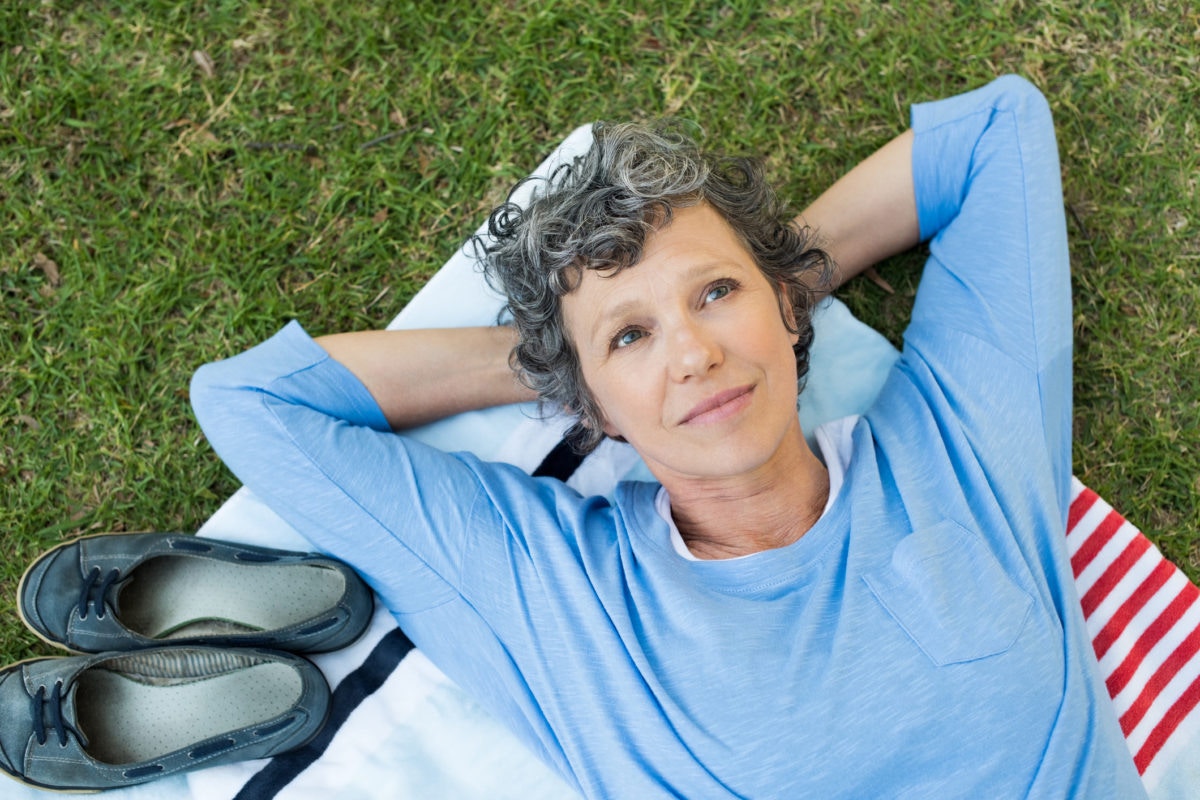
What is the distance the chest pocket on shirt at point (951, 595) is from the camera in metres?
2.44

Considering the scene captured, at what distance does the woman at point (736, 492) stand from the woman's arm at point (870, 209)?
11mm

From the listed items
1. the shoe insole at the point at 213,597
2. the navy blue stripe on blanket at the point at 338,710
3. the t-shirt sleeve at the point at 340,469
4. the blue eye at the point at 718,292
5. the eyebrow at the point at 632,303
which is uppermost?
the eyebrow at the point at 632,303

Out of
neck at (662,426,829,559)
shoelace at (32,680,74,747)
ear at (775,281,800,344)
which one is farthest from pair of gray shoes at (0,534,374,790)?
ear at (775,281,800,344)

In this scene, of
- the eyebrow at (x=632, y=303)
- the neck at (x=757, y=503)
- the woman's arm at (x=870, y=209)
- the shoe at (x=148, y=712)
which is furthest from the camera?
the woman's arm at (x=870, y=209)

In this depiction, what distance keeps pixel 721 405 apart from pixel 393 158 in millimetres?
1857

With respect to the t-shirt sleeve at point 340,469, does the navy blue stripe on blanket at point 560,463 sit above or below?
below

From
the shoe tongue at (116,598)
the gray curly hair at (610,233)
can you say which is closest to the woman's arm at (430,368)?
the gray curly hair at (610,233)

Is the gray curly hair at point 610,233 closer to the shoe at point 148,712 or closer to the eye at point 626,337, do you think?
the eye at point 626,337

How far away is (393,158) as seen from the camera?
11.5 feet

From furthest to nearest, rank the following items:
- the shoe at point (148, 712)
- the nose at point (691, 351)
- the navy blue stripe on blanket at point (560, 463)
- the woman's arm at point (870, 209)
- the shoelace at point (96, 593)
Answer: the navy blue stripe on blanket at point (560, 463), the woman's arm at point (870, 209), the shoelace at point (96, 593), the shoe at point (148, 712), the nose at point (691, 351)

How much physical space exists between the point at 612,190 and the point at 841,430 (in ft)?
3.52

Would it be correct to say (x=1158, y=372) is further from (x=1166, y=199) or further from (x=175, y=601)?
(x=175, y=601)

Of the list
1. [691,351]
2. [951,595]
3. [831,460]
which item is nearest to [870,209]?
[831,460]

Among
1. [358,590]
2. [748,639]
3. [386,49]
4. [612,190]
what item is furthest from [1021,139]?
[358,590]
